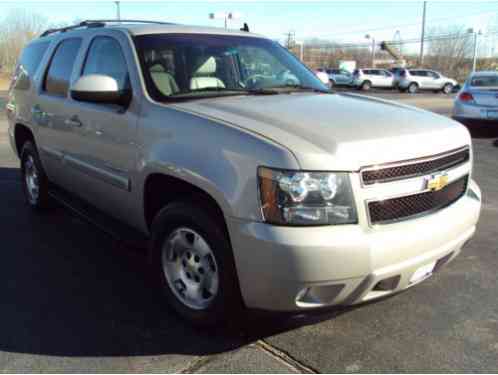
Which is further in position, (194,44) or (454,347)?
(194,44)

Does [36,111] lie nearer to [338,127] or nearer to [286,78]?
[286,78]

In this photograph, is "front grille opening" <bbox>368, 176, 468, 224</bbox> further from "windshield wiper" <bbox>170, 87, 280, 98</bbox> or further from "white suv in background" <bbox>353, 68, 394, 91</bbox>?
"white suv in background" <bbox>353, 68, 394, 91</bbox>

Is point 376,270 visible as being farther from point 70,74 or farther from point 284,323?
point 70,74

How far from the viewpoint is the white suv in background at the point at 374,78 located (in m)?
37.0

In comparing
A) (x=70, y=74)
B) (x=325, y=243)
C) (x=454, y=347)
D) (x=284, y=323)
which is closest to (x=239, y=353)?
(x=284, y=323)

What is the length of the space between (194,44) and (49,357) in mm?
2435

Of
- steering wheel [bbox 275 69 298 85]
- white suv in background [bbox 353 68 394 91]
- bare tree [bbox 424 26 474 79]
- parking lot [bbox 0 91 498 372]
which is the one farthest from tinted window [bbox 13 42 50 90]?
bare tree [bbox 424 26 474 79]

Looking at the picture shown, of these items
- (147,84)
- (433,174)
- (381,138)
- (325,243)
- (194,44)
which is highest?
(194,44)

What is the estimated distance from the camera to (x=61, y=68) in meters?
4.82

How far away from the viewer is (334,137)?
2.69 metres

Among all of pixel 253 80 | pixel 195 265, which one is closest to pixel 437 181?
pixel 195 265

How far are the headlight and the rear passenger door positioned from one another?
→ 50.9 inches

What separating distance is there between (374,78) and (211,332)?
36279mm

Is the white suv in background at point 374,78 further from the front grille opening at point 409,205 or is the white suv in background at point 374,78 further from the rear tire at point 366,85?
the front grille opening at point 409,205
